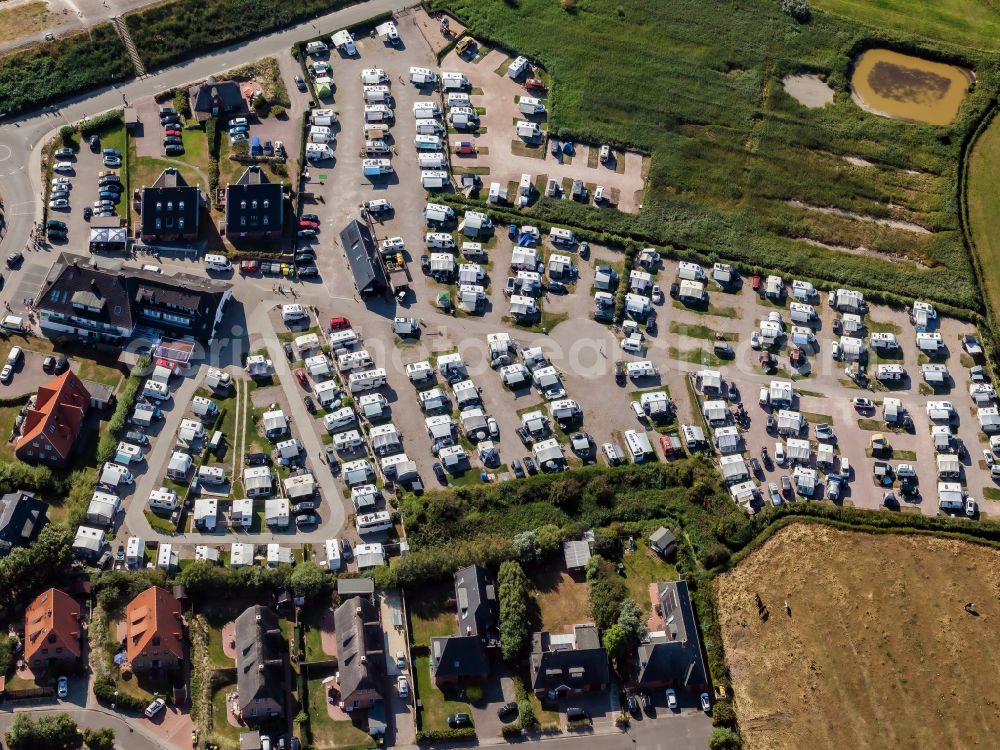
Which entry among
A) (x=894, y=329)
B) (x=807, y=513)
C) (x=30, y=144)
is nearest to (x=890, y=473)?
(x=807, y=513)

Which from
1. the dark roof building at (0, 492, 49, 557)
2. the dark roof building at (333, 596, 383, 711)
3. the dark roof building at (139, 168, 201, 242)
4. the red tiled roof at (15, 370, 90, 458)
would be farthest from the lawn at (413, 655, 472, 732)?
the dark roof building at (139, 168, 201, 242)

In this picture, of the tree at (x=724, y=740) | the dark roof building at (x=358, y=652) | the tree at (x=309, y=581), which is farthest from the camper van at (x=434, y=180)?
the tree at (x=724, y=740)

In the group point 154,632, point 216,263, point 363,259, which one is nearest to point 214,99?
point 216,263

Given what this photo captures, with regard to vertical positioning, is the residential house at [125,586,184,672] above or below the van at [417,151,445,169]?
below

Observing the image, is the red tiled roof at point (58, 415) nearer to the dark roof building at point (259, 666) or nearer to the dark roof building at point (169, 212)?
the dark roof building at point (169, 212)

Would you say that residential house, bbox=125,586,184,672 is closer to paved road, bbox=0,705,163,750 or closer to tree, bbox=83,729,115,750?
paved road, bbox=0,705,163,750
